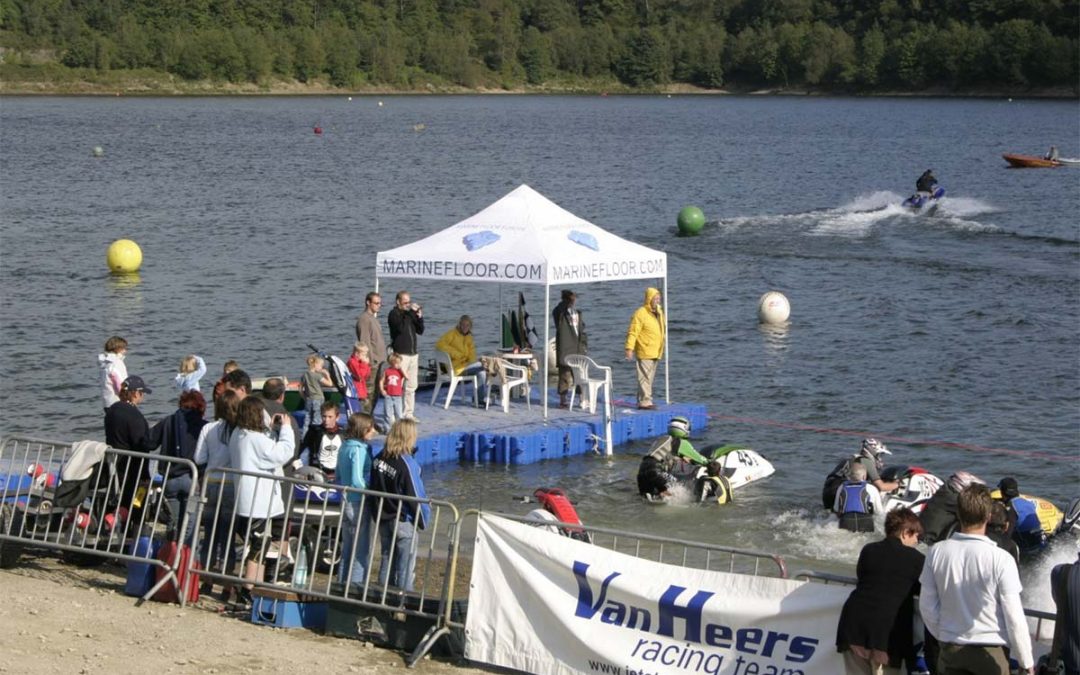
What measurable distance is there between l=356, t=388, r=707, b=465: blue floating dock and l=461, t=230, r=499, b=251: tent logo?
2335 millimetres

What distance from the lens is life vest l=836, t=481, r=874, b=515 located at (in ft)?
55.3

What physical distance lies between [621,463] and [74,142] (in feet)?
268

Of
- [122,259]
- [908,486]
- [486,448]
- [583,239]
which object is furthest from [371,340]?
[122,259]

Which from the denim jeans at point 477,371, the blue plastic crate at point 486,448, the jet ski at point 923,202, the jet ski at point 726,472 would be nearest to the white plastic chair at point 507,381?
the denim jeans at point 477,371

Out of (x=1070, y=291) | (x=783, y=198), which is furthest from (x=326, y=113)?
(x=1070, y=291)

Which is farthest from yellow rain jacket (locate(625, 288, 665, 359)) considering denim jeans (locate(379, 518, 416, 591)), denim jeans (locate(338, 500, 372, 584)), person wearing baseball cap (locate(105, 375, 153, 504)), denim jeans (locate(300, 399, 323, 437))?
denim jeans (locate(379, 518, 416, 591))

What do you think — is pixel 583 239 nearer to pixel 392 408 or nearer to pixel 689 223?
pixel 392 408

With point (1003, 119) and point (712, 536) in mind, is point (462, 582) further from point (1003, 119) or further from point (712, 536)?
point (1003, 119)

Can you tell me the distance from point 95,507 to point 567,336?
9164 millimetres

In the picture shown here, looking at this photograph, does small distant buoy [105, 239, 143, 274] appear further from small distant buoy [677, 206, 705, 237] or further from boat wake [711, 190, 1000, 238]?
boat wake [711, 190, 1000, 238]

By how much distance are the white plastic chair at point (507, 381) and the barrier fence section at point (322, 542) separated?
770cm

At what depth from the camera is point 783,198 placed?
66.4m

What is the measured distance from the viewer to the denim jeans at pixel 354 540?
12.1 metres

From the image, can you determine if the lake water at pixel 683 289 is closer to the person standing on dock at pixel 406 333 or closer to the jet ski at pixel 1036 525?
the jet ski at pixel 1036 525
